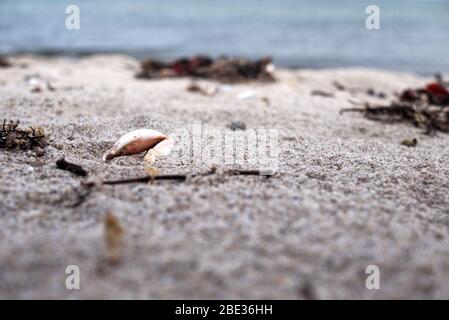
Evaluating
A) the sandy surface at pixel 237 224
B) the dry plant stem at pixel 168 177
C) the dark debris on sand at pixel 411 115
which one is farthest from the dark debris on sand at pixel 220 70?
the dry plant stem at pixel 168 177

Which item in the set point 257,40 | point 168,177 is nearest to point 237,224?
point 168,177

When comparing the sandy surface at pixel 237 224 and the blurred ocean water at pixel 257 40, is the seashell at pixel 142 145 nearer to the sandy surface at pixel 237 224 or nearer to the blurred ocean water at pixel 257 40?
the sandy surface at pixel 237 224

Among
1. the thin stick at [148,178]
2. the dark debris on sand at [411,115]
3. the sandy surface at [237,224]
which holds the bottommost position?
the sandy surface at [237,224]

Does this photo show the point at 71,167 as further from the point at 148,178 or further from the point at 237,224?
the point at 237,224

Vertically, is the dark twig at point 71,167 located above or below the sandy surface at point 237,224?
above

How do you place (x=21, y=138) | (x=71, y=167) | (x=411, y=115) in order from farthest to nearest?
(x=411, y=115) → (x=21, y=138) → (x=71, y=167)

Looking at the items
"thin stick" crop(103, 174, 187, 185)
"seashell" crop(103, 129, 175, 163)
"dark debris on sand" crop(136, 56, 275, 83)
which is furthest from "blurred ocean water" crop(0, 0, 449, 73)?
"thin stick" crop(103, 174, 187, 185)
